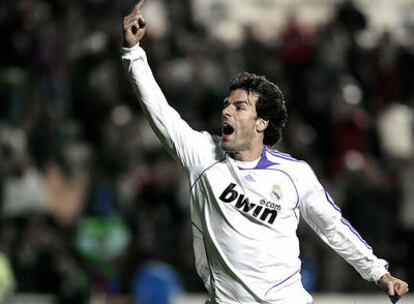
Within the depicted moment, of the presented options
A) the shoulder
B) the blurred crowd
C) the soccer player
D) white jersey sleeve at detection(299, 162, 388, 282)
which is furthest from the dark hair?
the blurred crowd

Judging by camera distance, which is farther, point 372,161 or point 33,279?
point 372,161

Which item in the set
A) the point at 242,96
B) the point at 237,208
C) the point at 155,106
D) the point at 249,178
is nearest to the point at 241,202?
the point at 237,208

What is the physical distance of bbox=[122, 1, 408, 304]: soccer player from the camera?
7.23 m

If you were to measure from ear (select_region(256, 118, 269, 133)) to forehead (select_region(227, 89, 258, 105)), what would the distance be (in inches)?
4.3

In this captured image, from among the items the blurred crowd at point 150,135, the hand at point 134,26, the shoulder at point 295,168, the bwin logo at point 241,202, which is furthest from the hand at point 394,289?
the blurred crowd at point 150,135

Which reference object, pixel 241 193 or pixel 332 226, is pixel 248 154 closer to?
pixel 241 193

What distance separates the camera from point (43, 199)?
1464 centimetres

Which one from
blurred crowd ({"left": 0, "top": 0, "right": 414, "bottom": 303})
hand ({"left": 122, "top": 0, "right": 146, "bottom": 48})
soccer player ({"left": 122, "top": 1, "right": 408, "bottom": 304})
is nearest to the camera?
hand ({"left": 122, "top": 0, "right": 146, "bottom": 48})

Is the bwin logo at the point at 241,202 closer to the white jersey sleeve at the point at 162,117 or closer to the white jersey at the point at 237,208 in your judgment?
the white jersey at the point at 237,208

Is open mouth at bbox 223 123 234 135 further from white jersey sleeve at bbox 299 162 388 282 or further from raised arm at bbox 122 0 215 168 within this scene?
white jersey sleeve at bbox 299 162 388 282

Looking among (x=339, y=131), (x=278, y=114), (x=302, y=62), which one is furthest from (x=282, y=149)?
(x=278, y=114)

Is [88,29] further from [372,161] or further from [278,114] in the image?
[278,114]

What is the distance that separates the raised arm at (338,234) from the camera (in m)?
7.43

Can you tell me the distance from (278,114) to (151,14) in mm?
9479
